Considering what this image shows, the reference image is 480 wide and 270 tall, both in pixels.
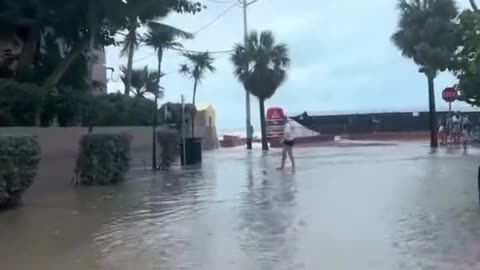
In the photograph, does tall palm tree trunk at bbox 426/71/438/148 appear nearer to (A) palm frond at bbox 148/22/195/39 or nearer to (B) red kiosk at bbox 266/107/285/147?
(B) red kiosk at bbox 266/107/285/147

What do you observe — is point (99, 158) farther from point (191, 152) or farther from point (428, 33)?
point (428, 33)

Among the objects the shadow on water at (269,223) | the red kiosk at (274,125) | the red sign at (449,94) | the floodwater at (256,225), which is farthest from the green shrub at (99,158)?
the red kiosk at (274,125)

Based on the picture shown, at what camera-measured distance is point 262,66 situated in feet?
132

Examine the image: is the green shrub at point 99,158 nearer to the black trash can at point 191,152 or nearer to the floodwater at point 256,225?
the floodwater at point 256,225

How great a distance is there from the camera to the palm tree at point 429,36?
29.2 meters

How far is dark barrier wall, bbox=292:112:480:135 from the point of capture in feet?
166

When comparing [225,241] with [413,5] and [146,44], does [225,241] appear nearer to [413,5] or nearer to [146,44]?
[146,44]

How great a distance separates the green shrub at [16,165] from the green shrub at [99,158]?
3.11 meters

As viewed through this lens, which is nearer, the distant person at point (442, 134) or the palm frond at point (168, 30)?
the palm frond at point (168, 30)

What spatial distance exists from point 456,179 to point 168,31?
18.0 meters

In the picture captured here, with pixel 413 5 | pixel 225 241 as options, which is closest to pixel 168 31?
pixel 413 5

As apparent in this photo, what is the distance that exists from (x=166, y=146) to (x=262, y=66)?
17668mm

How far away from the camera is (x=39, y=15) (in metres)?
20.7

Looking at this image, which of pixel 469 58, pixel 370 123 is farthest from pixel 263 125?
pixel 469 58
